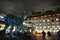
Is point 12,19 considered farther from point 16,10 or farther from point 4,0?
point 16,10

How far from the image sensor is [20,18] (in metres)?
2.80

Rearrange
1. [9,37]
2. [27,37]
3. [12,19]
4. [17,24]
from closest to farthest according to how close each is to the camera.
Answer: [9,37] < [12,19] < [17,24] < [27,37]

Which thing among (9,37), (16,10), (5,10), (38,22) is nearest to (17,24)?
(9,37)

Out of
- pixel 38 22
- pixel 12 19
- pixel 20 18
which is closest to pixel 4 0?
pixel 20 18

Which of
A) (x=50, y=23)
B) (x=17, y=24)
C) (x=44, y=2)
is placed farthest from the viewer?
(x=50, y=23)

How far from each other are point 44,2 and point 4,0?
4.56 feet

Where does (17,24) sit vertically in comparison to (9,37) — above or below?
above

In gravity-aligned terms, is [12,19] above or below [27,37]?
above

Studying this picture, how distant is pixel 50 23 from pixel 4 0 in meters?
8.76

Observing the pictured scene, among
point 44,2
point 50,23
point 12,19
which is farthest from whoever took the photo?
point 50,23

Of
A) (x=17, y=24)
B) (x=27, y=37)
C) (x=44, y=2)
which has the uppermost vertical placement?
(x=44, y=2)

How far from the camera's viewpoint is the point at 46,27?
41.3 ft

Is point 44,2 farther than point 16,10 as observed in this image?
No

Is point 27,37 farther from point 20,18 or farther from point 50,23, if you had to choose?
point 50,23
